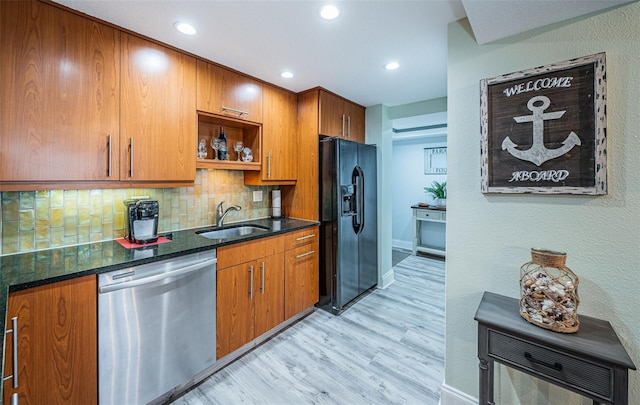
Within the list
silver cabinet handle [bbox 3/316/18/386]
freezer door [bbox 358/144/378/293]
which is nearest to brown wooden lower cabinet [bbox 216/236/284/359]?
silver cabinet handle [bbox 3/316/18/386]

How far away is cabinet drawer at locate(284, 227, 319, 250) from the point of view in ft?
8.09

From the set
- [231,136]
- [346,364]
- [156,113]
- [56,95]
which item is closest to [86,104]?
[56,95]

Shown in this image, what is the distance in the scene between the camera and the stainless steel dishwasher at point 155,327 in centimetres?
144

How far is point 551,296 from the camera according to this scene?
115cm

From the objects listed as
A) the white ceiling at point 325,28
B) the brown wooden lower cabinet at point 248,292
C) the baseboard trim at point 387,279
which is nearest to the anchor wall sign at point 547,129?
the white ceiling at point 325,28

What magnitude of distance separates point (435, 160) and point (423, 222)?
1206 millimetres

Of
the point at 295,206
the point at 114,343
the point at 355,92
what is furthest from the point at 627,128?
the point at 114,343

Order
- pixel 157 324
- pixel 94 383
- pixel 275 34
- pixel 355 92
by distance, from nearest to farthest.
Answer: pixel 94 383, pixel 157 324, pixel 275 34, pixel 355 92

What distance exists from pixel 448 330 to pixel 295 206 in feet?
6.18

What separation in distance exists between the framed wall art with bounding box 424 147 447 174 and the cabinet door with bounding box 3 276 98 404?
5107mm

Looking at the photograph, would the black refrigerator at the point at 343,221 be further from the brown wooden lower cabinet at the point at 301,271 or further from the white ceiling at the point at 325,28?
the white ceiling at the point at 325,28

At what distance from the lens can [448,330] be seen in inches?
66.0

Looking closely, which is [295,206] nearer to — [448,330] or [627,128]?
[448,330]

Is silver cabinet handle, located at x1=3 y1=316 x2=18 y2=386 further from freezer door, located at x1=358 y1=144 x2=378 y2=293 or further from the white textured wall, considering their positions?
freezer door, located at x1=358 y1=144 x2=378 y2=293
